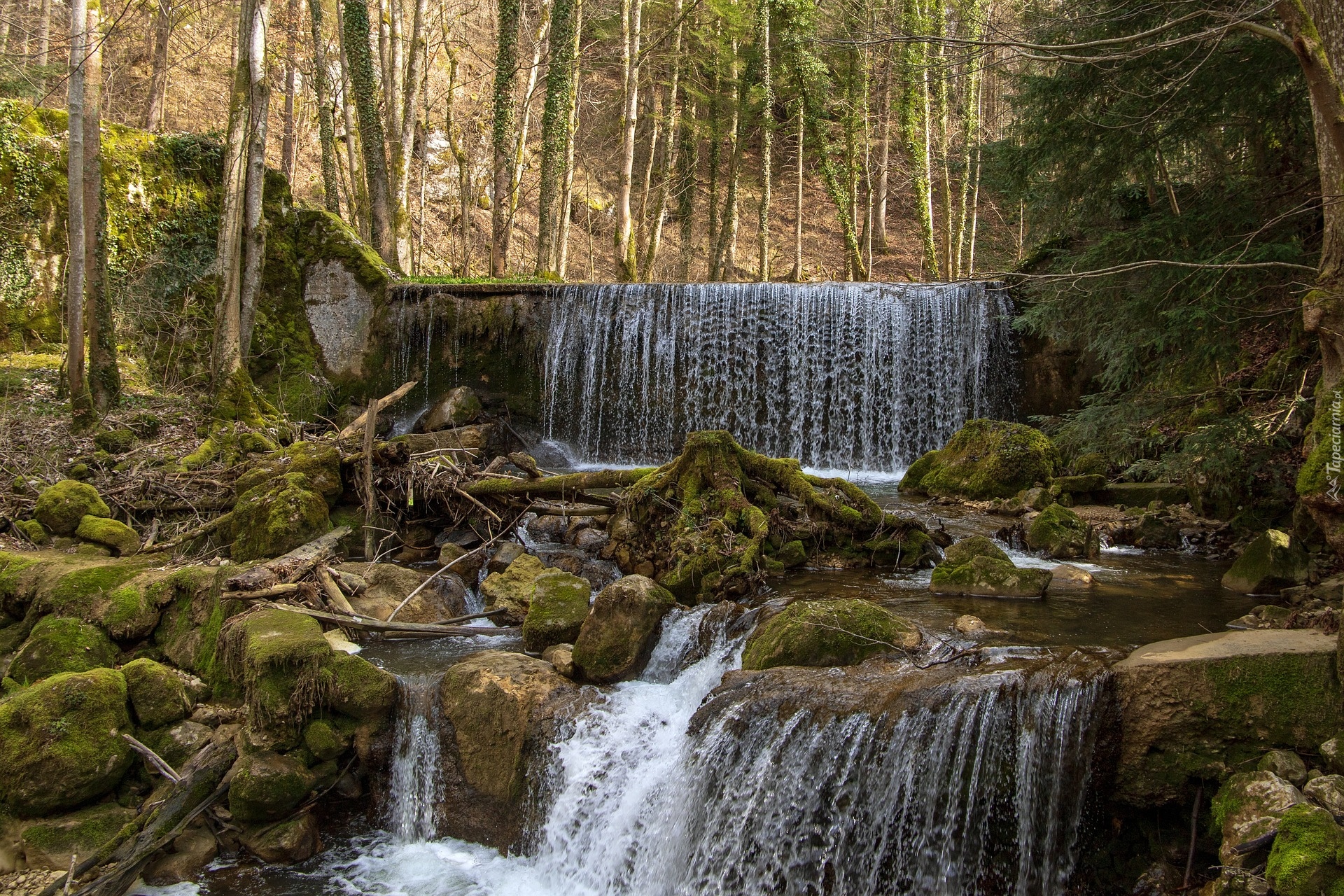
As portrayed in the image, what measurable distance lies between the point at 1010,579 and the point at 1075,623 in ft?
2.89

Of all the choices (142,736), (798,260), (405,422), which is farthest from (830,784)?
(798,260)

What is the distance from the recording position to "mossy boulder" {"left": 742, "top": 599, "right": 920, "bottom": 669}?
4898mm

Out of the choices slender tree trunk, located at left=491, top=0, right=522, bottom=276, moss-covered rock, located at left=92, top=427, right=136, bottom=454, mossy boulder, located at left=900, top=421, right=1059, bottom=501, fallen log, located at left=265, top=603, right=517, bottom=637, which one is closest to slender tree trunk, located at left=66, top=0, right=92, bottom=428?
moss-covered rock, located at left=92, top=427, right=136, bottom=454

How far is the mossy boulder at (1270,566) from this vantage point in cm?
606

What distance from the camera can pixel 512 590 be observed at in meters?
6.87

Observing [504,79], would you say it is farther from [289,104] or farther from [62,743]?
[62,743]

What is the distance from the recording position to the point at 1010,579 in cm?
645

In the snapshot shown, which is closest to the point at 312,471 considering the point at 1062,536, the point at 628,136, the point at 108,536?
the point at 108,536

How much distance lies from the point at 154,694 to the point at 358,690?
1.29m

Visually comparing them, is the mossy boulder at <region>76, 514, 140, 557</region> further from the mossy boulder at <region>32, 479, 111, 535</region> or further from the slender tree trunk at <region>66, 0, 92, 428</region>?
the slender tree trunk at <region>66, 0, 92, 428</region>

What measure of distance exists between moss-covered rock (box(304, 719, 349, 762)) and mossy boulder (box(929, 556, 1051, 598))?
4400 millimetres

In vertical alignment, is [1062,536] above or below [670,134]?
below

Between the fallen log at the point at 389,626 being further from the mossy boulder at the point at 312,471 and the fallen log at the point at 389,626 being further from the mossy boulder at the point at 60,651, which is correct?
the mossy boulder at the point at 312,471

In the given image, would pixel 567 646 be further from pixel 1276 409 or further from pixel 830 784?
pixel 1276 409
